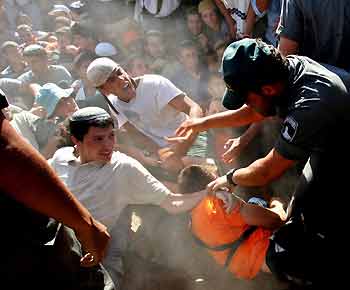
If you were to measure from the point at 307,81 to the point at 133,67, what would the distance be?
4151 millimetres

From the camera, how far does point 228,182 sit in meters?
3.17

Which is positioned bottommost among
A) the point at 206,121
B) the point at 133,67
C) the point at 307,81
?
the point at 133,67

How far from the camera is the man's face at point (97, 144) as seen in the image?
3514 millimetres

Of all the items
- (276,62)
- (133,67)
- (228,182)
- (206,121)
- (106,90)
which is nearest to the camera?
(276,62)

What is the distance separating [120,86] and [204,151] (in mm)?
886

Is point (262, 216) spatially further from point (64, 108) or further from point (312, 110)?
point (64, 108)

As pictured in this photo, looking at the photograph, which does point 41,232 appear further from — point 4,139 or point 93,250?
point 4,139

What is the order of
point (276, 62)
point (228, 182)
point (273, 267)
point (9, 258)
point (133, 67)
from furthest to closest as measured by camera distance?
point (133, 67), point (228, 182), point (273, 267), point (276, 62), point (9, 258)

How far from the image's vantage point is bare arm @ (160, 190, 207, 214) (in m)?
3.56

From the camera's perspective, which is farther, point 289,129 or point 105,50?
point 105,50

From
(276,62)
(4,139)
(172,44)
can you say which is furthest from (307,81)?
(172,44)

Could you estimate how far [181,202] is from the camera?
360 cm

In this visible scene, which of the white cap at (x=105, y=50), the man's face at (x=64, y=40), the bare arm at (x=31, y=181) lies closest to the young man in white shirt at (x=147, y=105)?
the white cap at (x=105, y=50)

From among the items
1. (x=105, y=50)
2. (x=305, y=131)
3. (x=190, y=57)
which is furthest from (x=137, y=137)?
(x=105, y=50)
